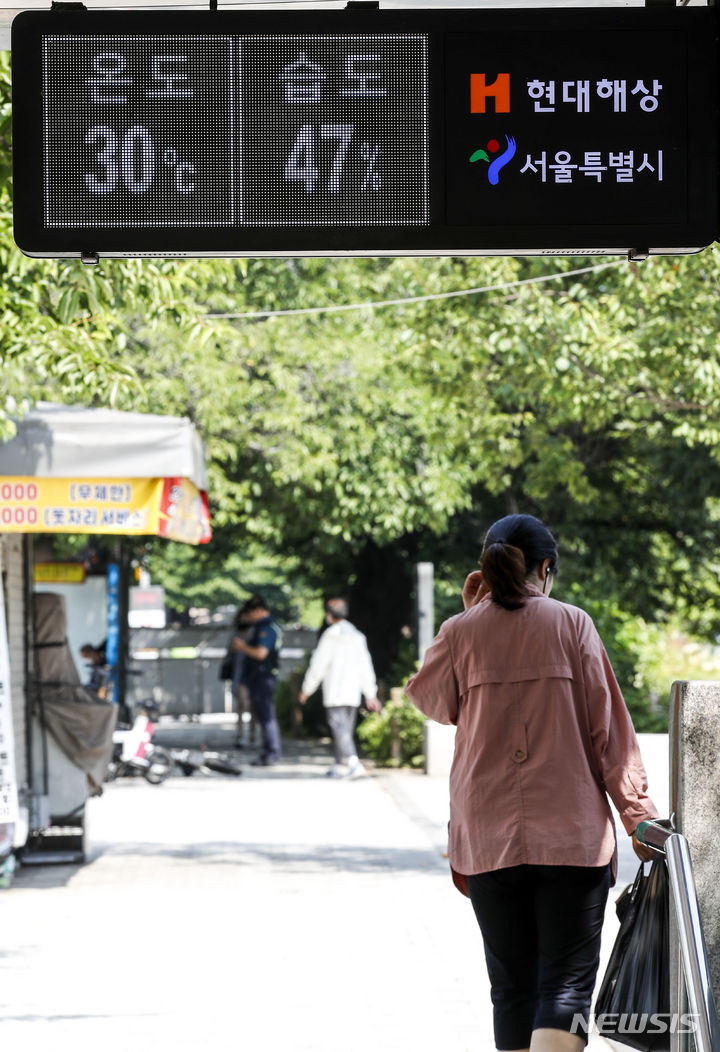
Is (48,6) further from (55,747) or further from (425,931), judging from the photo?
(55,747)

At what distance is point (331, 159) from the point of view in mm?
4117

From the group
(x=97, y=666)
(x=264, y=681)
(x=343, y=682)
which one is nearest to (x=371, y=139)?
(x=343, y=682)

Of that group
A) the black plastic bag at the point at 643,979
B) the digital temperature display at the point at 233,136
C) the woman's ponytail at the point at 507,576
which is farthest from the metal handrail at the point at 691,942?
the digital temperature display at the point at 233,136

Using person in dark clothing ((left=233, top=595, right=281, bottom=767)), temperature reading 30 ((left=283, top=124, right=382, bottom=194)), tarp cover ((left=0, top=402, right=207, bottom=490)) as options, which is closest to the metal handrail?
temperature reading 30 ((left=283, top=124, right=382, bottom=194))

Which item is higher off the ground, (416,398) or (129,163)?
(129,163)

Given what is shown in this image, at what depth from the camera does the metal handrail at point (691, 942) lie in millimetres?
3555

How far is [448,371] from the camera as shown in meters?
13.6

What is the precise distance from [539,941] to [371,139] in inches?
87.6

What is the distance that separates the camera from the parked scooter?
15867mm

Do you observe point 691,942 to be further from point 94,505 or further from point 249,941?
point 94,505

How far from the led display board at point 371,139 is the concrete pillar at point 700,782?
1288 millimetres

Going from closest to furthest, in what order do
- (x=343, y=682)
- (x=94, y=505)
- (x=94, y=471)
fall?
(x=94, y=471)
(x=94, y=505)
(x=343, y=682)

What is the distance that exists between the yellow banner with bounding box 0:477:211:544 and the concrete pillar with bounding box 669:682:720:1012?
18.4ft

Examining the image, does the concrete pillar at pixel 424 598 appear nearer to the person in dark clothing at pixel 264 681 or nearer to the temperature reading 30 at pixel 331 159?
the person in dark clothing at pixel 264 681
